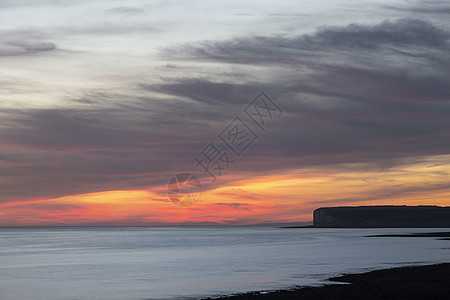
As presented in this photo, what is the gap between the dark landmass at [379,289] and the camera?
106ft

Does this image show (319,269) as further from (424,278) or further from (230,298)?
(230,298)

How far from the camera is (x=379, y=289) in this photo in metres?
35.3

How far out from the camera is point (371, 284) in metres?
38.3

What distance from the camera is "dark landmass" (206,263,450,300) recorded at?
32219mm

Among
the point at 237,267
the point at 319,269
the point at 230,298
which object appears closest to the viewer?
the point at 230,298

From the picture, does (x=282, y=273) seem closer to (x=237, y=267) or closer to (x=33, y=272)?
(x=237, y=267)

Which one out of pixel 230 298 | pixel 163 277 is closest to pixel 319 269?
pixel 163 277

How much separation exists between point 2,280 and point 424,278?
33.5 meters

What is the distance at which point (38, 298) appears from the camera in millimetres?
37438

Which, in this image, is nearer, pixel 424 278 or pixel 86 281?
pixel 424 278

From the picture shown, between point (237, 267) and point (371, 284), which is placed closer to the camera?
point (371, 284)

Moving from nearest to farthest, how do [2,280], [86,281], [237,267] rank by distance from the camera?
[86,281] < [2,280] < [237,267]

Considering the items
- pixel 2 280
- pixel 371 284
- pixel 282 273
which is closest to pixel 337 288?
pixel 371 284

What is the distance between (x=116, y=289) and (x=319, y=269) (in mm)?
21163
